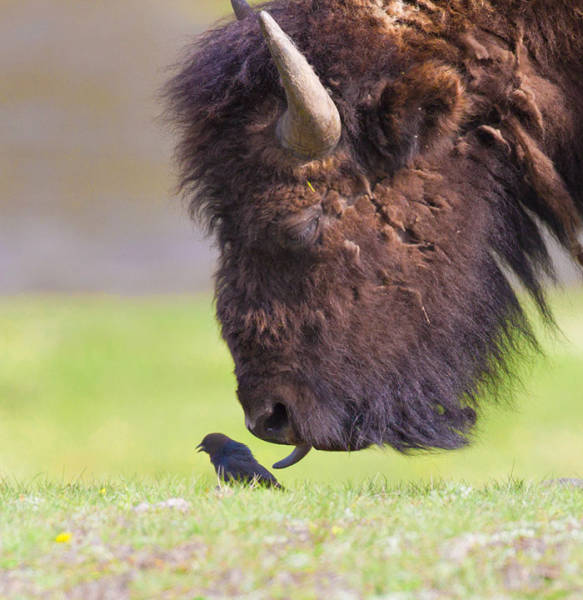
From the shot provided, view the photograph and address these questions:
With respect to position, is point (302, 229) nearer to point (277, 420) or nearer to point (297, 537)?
point (277, 420)

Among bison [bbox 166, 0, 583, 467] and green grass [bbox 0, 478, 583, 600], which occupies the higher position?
bison [bbox 166, 0, 583, 467]

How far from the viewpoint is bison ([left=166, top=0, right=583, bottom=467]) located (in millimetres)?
4688

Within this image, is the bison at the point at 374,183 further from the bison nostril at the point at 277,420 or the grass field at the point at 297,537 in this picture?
the grass field at the point at 297,537

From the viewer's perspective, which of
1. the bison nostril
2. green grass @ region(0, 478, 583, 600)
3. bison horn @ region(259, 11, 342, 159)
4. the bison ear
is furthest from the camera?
the bison nostril

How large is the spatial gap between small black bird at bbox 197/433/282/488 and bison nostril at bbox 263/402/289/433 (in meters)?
0.31

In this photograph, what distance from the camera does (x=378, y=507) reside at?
4031 millimetres

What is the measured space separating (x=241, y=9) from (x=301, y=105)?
110 centimetres

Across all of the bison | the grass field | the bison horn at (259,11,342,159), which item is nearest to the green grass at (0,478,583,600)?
the grass field

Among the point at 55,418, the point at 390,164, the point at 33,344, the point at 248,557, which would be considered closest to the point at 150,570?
the point at 248,557

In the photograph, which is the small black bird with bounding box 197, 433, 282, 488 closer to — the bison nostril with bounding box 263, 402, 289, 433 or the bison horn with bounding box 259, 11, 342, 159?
the bison nostril with bounding box 263, 402, 289, 433

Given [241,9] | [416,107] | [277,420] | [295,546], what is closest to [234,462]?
[277,420]

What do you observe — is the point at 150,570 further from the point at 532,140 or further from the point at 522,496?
the point at 532,140

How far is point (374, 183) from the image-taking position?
4.75 m

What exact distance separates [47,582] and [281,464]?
7.07 feet
